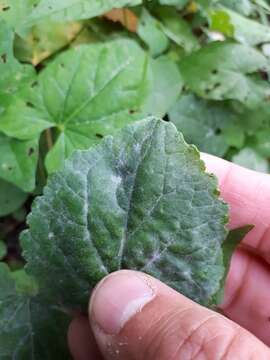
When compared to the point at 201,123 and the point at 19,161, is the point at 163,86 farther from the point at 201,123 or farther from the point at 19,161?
the point at 19,161

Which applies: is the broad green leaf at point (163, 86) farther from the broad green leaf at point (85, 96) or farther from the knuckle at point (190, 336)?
the knuckle at point (190, 336)

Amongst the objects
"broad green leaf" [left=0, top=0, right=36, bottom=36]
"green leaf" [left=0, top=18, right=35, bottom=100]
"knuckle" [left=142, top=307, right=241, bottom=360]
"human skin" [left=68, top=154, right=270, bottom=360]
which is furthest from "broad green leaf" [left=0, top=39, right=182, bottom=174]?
"knuckle" [left=142, top=307, right=241, bottom=360]

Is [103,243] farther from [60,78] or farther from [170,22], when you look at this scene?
[170,22]

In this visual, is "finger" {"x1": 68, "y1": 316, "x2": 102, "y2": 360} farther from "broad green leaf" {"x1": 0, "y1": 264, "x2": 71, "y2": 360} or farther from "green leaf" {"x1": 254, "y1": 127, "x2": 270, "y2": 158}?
"green leaf" {"x1": 254, "y1": 127, "x2": 270, "y2": 158}

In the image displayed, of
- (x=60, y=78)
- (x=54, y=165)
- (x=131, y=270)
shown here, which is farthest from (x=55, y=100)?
(x=131, y=270)

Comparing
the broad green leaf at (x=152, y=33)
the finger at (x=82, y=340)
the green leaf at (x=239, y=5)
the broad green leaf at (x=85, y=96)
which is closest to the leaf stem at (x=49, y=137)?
the broad green leaf at (x=85, y=96)

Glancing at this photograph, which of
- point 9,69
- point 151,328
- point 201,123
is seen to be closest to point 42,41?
point 9,69
